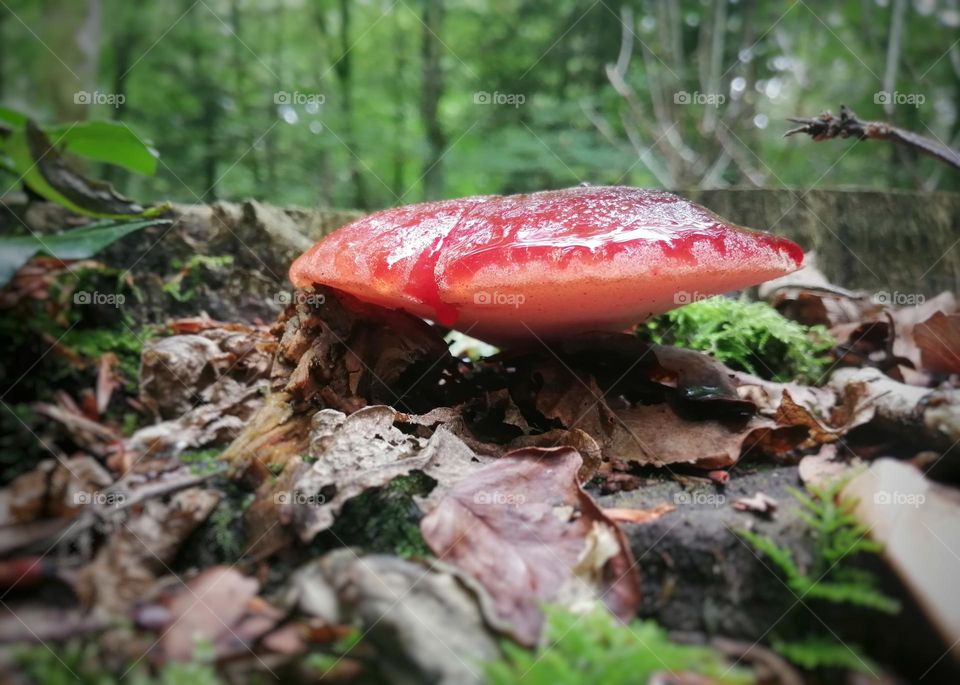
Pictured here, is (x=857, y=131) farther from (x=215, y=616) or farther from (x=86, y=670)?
(x=86, y=670)

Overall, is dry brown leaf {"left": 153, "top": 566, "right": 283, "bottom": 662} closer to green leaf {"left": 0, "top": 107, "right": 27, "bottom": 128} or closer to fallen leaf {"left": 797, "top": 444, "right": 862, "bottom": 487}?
fallen leaf {"left": 797, "top": 444, "right": 862, "bottom": 487}

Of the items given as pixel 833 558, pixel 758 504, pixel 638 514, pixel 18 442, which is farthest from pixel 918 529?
pixel 18 442

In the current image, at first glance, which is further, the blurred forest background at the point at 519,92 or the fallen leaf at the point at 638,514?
the blurred forest background at the point at 519,92

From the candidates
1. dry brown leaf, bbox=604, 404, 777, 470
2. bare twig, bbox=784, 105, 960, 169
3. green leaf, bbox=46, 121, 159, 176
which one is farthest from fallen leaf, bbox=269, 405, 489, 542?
green leaf, bbox=46, 121, 159, 176

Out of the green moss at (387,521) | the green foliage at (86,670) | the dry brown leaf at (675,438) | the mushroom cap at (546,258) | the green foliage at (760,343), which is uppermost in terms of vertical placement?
the mushroom cap at (546,258)

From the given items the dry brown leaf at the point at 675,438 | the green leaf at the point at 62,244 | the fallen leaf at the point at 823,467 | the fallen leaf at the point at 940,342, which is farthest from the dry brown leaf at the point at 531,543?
the fallen leaf at the point at 940,342

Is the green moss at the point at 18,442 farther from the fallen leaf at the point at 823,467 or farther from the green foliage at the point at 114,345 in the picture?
the fallen leaf at the point at 823,467

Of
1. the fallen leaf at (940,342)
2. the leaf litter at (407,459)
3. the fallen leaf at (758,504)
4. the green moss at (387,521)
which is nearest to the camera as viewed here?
the leaf litter at (407,459)
